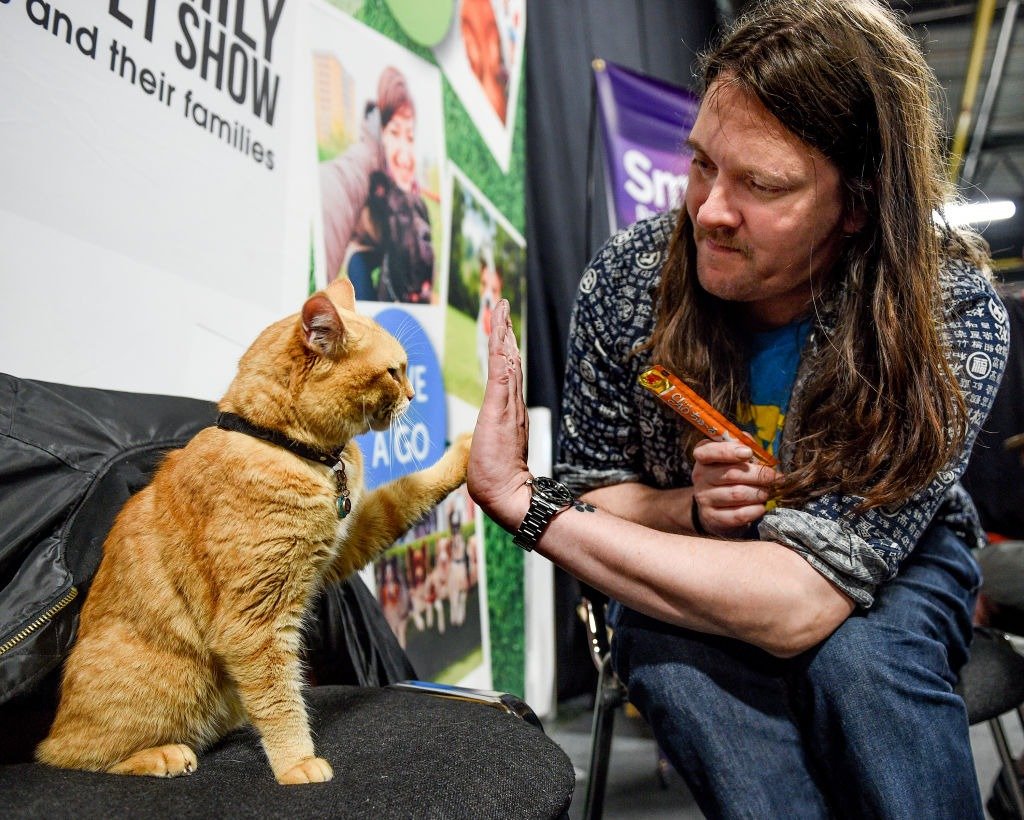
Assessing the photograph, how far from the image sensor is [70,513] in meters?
0.79

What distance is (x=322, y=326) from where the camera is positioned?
78cm

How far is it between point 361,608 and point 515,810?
462mm

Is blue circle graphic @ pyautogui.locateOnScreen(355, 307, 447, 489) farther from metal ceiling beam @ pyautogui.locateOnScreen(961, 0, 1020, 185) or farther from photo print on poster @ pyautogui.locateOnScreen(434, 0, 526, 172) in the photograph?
metal ceiling beam @ pyautogui.locateOnScreen(961, 0, 1020, 185)

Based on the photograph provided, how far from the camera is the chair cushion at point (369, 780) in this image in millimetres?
633

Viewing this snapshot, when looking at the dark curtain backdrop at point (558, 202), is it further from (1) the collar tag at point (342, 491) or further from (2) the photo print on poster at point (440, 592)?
(1) the collar tag at point (342, 491)

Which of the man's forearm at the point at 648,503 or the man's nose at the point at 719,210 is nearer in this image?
the man's nose at the point at 719,210

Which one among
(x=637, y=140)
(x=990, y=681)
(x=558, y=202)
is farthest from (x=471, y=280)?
(x=990, y=681)

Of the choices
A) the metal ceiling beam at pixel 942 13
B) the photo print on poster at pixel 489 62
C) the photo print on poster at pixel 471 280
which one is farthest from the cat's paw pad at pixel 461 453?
the metal ceiling beam at pixel 942 13

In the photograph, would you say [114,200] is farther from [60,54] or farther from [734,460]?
[734,460]

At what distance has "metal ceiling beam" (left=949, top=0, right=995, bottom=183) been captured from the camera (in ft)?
17.7

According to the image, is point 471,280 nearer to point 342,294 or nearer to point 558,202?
point 558,202

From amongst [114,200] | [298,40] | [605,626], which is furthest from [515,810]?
[298,40]

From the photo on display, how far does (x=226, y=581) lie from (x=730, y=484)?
55cm

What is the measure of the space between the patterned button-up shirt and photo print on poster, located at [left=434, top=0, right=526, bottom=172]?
911 millimetres
